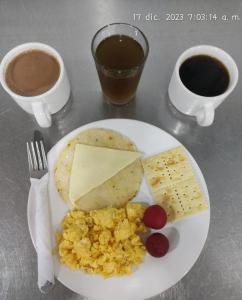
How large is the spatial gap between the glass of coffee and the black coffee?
13 centimetres

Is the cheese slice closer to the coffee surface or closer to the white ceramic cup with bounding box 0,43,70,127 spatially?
the white ceramic cup with bounding box 0,43,70,127

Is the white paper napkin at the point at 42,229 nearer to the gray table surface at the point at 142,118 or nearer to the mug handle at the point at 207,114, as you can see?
the gray table surface at the point at 142,118

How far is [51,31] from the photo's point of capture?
3.93 ft

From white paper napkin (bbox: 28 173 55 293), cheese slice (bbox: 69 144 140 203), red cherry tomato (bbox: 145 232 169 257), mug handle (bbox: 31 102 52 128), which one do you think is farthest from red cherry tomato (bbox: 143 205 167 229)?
mug handle (bbox: 31 102 52 128)

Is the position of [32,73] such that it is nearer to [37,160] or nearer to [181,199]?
[37,160]

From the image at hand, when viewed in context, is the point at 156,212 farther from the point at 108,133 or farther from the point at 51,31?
the point at 51,31

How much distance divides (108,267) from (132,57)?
55 centimetres

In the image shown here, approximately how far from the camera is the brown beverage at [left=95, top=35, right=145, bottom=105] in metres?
0.91

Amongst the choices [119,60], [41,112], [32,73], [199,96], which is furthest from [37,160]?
[199,96]

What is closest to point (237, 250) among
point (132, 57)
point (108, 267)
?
point (108, 267)

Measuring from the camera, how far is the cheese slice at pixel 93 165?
0.94m

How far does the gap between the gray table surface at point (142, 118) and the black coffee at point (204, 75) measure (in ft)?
0.54

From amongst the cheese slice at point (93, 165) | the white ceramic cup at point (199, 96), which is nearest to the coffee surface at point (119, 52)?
the white ceramic cup at point (199, 96)

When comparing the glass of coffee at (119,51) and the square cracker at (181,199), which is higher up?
the glass of coffee at (119,51)
